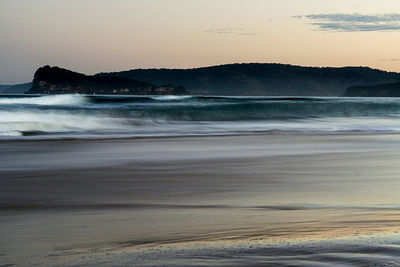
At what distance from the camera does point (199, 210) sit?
4539 millimetres

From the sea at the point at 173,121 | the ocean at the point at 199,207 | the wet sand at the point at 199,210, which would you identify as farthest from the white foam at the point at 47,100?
the wet sand at the point at 199,210

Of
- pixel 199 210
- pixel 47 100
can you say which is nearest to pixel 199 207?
pixel 199 210

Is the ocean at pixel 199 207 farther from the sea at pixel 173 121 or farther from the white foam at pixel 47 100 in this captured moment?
the white foam at pixel 47 100

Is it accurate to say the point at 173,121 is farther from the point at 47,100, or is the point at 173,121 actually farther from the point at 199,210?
the point at 199,210

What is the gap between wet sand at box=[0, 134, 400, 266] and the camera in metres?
3.08

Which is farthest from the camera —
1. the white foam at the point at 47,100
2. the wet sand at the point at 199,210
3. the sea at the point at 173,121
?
the white foam at the point at 47,100

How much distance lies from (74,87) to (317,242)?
374 feet

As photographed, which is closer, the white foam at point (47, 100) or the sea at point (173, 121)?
the sea at point (173, 121)

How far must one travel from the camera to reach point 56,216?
4.26 m

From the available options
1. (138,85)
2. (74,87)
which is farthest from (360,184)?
(138,85)

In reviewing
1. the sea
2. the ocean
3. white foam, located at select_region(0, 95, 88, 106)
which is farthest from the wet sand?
white foam, located at select_region(0, 95, 88, 106)

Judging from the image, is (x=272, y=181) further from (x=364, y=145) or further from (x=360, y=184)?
(x=364, y=145)

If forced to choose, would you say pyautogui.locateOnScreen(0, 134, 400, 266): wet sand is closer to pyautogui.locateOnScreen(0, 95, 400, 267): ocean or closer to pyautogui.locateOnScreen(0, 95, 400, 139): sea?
pyautogui.locateOnScreen(0, 95, 400, 267): ocean

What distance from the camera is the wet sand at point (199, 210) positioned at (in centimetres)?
308
